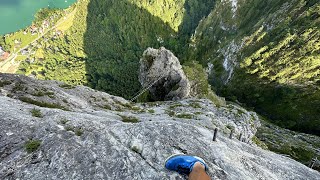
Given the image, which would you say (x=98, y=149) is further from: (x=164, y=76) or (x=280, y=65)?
(x=280, y=65)

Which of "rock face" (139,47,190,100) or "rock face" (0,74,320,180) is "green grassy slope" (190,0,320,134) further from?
"rock face" (0,74,320,180)

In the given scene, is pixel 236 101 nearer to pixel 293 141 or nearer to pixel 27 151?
pixel 293 141

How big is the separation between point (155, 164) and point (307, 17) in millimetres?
140813

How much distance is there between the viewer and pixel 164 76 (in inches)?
2785

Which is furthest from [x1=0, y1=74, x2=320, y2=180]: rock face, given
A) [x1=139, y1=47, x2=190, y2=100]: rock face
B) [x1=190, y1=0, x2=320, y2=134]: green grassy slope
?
[x1=190, y1=0, x2=320, y2=134]: green grassy slope

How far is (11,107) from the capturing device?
18797 millimetres

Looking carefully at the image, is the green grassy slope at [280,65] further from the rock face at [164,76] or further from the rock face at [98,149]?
the rock face at [98,149]

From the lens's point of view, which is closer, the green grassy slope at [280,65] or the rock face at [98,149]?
the rock face at [98,149]

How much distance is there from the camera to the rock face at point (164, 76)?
222ft

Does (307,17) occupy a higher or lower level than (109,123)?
higher

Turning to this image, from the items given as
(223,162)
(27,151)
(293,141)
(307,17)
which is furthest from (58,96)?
(307,17)

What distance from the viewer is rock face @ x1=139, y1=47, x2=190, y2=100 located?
67625mm

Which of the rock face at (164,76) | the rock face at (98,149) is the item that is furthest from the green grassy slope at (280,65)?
the rock face at (98,149)

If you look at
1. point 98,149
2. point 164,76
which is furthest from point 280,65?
point 98,149
